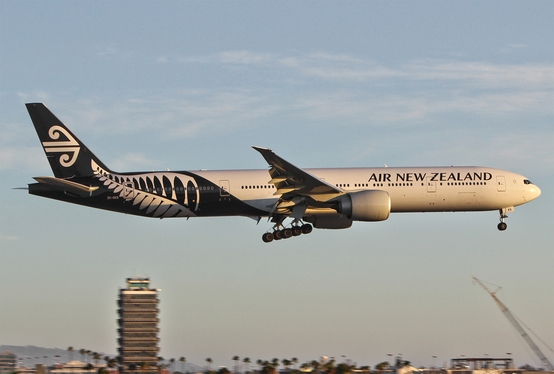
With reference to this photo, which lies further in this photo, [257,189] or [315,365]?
[315,365]

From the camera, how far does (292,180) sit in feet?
127

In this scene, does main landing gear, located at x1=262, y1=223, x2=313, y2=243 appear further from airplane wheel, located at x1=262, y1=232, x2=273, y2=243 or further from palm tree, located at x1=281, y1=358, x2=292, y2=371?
palm tree, located at x1=281, y1=358, x2=292, y2=371

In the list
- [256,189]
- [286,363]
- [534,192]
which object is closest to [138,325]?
[286,363]

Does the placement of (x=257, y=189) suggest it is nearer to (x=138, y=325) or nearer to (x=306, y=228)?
(x=306, y=228)

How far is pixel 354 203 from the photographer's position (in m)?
38.5

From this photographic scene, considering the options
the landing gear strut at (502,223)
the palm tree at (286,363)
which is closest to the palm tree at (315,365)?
the palm tree at (286,363)

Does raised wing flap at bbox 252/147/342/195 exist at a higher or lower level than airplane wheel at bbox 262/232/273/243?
higher

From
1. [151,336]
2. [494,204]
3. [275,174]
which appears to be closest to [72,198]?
[275,174]

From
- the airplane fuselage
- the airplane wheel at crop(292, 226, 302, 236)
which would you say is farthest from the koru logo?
the airplane wheel at crop(292, 226, 302, 236)

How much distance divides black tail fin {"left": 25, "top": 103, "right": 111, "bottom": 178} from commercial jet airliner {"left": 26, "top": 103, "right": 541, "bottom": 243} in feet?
0.21

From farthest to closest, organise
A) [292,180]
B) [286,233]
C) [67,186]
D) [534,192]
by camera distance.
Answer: [534,192], [286,233], [67,186], [292,180]

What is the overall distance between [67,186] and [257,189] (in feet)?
37.7

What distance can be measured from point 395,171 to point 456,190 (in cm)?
403

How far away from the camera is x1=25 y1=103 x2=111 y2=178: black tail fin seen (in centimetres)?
4172
